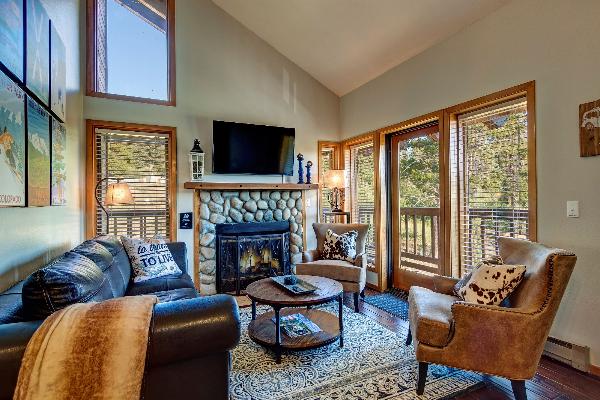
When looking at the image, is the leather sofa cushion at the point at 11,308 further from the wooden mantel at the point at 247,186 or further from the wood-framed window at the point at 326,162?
the wood-framed window at the point at 326,162

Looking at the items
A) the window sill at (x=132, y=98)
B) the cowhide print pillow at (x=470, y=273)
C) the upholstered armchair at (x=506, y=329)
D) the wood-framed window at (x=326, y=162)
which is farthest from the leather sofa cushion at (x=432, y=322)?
the window sill at (x=132, y=98)

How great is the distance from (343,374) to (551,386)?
1.33 m

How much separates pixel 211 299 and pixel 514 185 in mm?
2706

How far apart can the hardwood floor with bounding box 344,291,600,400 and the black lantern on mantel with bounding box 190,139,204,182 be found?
136 inches

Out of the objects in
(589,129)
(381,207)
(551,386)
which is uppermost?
(589,129)

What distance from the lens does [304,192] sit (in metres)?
4.84

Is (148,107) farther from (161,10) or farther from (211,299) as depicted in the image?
(211,299)

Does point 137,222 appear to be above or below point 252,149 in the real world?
below

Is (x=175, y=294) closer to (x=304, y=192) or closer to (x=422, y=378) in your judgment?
(x=422, y=378)

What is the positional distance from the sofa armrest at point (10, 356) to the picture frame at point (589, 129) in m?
3.22

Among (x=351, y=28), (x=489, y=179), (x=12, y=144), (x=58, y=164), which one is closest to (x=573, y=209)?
(x=489, y=179)

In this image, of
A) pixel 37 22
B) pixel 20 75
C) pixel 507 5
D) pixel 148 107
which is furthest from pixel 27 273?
pixel 507 5

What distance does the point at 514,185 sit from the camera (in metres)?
2.81

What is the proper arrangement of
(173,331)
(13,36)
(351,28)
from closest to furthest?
(173,331), (13,36), (351,28)
